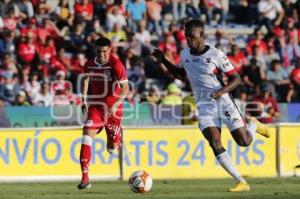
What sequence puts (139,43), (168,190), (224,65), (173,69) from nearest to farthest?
1. (224,65)
2. (173,69)
3. (168,190)
4. (139,43)

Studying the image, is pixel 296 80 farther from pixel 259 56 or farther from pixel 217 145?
pixel 217 145

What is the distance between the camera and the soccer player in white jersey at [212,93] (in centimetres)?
1346

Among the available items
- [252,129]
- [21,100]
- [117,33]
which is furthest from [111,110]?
[117,33]

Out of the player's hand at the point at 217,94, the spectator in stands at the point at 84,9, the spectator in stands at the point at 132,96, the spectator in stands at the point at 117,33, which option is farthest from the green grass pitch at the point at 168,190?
the spectator in stands at the point at 84,9

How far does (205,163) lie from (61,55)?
6.31m

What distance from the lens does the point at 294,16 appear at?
2686 centimetres

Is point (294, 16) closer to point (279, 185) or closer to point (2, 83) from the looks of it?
point (2, 83)

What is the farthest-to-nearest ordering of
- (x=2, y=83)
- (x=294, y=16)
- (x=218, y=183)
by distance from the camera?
(x=294, y=16), (x=2, y=83), (x=218, y=183)

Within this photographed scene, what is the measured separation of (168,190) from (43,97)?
795 cm

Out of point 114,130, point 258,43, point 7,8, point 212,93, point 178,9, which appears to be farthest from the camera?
point 178,9

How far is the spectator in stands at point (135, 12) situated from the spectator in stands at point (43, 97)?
4144mm

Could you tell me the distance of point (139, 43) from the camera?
24344 millimetres

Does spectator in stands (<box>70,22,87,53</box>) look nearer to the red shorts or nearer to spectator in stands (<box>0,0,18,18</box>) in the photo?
spectator in stands (<box>0,0,18,18</box>)

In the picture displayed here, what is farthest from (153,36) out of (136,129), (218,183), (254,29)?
(218,183)
